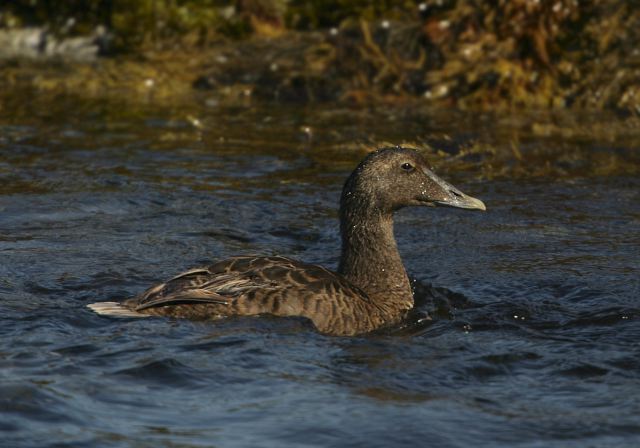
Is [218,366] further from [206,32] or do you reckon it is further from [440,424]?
[206,32]

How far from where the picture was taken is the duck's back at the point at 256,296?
7.60 meters

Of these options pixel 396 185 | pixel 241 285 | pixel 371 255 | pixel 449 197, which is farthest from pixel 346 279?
pixel 449 197

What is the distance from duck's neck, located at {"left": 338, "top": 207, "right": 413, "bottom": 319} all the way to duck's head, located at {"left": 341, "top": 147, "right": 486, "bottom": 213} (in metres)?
0.09

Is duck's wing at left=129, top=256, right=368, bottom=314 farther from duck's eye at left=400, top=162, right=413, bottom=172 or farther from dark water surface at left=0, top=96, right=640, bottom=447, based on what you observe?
duck's eye at left=400, top=162, right=413, bottom=172

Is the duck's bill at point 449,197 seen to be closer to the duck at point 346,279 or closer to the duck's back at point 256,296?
the duck at point 346,279

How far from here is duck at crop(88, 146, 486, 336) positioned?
25.0 ft

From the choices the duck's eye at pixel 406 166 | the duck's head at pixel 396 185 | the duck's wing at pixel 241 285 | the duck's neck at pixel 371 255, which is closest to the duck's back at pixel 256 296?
the duck's wing at pixel 241 285

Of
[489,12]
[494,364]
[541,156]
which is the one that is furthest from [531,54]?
[494,364]

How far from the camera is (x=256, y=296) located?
764cm

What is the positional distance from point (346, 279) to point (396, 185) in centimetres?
77

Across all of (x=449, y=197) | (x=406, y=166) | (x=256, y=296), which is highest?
(x=406, y=166)

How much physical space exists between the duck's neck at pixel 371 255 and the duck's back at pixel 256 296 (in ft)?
2.08

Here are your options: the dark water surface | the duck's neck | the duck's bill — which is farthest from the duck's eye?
the dark water surface

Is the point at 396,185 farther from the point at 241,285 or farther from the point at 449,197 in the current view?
the point at 241,285
